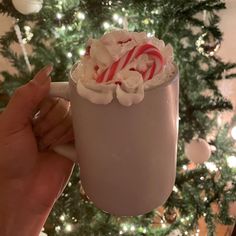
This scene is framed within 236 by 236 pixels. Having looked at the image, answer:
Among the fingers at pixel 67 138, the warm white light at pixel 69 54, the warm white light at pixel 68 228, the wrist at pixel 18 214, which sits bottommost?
the warm white light at pixel 68 228

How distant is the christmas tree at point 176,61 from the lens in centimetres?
97

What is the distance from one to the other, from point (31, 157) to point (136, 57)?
1.04 feet

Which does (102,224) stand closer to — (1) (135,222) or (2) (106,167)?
(1) (135,222)

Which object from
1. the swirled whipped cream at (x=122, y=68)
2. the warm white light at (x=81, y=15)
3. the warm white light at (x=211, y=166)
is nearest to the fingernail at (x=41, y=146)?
the swirled whipped cream at (x=122, y=68)

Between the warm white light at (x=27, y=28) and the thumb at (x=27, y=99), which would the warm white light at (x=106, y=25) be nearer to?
the warm white light at (x=27, y=28)

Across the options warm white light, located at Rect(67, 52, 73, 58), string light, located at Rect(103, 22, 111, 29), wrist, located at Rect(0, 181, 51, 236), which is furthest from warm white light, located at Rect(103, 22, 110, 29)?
wrist, located at Rect(0, 181, 51, 236)

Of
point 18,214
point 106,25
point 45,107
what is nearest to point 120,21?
point 106,25

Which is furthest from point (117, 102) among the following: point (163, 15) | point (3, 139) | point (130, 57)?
point (163, 15)

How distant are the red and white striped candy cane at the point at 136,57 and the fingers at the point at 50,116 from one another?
18 cm

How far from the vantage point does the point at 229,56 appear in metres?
1.73

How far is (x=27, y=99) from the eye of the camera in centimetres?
60

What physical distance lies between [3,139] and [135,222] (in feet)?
2.32

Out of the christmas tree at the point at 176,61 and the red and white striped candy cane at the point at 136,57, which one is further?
Answer: the christmas tree at the point at 176,61

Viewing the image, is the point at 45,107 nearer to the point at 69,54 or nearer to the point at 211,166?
the point at 69,54
